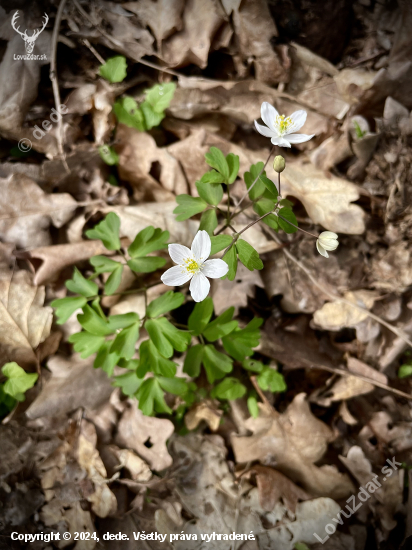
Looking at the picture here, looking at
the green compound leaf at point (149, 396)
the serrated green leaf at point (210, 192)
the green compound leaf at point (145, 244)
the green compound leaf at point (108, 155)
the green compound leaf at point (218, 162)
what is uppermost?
the green compound leaf at point (218, 162)

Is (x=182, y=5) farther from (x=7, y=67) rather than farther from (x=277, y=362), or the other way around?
(x=277, y=362)

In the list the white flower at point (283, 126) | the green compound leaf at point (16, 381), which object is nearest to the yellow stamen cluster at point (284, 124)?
the white flower at point (283, 126)

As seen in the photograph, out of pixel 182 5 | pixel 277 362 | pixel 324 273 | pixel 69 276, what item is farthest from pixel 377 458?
pixel 182 5

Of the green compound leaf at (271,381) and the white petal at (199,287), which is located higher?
the white petal at (199,287)

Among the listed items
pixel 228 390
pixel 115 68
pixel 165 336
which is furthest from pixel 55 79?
pixel 228 390

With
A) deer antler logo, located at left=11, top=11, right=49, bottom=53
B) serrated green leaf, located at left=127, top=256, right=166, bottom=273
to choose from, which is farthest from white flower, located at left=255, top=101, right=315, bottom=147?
deer antler logo, located at left=11, top=11, right=49, bottom=53

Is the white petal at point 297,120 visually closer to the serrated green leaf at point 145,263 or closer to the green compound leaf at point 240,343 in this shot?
the serrated green leaf at point 145,263

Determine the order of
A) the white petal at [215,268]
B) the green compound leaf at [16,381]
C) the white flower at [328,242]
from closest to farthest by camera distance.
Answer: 1. the white petal at [215,268]
2. the white flower at [328,242]
3. the green compound leaf at [16,381]
